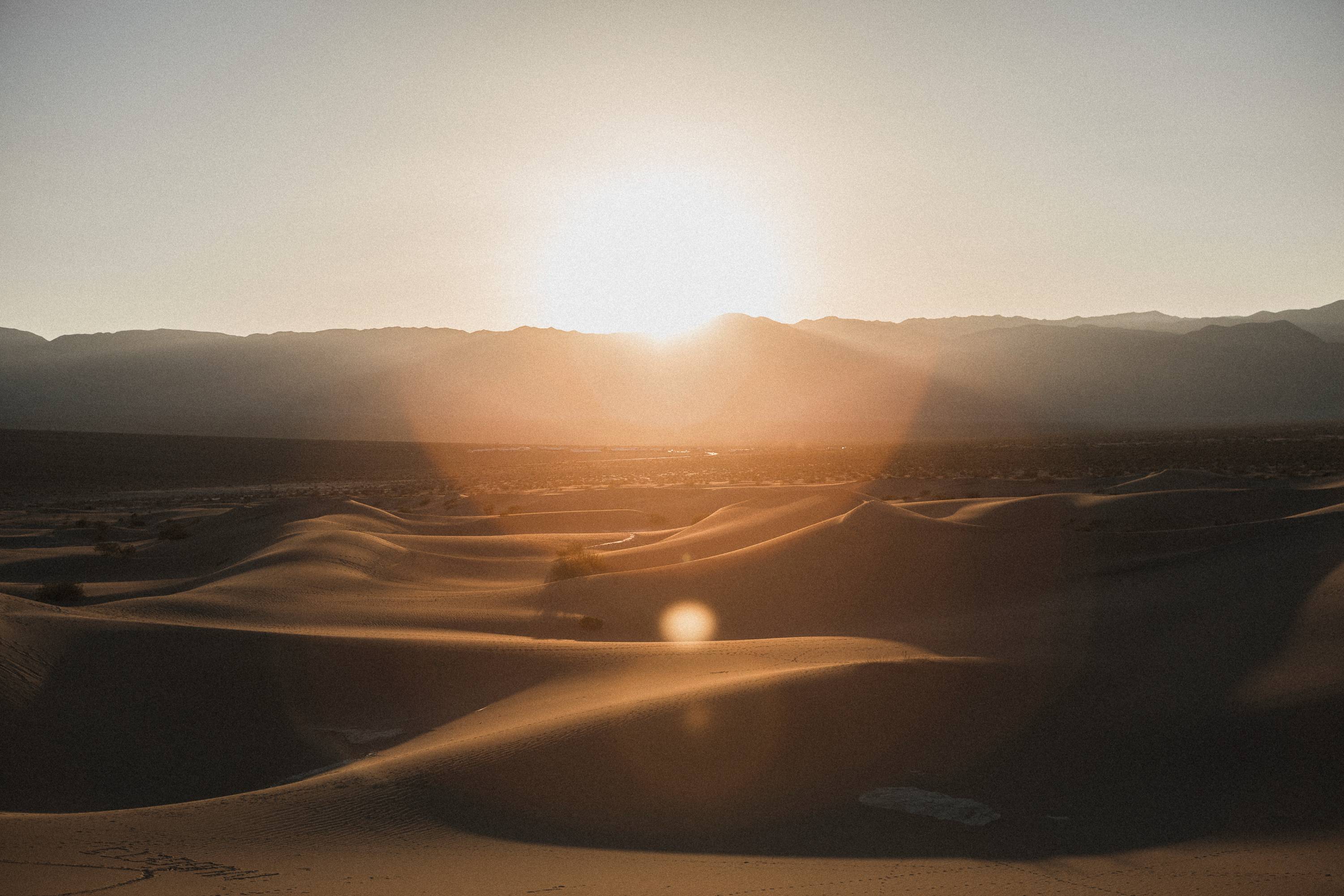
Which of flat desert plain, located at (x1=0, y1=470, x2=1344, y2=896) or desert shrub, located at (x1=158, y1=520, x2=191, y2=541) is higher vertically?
desert shrub, located at (x1=158, y1=520, x2=191, y2=541)

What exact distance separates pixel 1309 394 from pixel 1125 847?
6313 inches

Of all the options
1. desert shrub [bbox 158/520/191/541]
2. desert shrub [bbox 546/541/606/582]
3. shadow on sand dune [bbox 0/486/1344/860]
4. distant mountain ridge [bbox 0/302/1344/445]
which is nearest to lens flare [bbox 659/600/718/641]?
shadow on sand dune [bbox 0/486/1344/860]

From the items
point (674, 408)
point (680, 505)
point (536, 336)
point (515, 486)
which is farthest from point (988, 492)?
point (536, 336)

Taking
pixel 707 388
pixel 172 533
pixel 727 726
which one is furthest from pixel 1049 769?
pixel 707 388

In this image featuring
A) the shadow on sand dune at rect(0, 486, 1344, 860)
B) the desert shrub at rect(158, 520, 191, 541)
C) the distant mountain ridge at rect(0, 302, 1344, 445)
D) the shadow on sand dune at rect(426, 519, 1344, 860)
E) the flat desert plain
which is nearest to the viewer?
the flat desert plain

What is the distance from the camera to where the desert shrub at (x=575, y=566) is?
69.5 feet

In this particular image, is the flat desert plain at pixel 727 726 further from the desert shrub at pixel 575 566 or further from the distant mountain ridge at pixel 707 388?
the distant mountain ridge at pixel 707 388

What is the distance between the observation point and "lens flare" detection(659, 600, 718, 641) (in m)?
Answer: 15.7

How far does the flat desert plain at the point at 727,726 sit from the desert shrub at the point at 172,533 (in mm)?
10086

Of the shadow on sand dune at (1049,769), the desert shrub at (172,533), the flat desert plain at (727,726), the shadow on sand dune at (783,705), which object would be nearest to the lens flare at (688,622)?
the flat desert plain at (727,726)

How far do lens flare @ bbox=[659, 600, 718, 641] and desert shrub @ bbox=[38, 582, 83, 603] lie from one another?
11578 mm

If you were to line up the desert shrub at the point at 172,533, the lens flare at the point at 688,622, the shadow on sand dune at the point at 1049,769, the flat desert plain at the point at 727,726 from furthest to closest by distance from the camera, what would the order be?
the desert shrub at the point at 172,533 < the lens flare at the point at 688,622 < the shadow on sand dune at the point at 1049,769 < the flat desert plain at the point at 727,726

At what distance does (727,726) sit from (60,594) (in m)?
14.8

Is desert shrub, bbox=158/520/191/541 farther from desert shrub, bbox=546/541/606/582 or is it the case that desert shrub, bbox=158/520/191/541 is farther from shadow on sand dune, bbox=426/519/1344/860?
shadow on sand dune, bbox=426/519/1344/860
